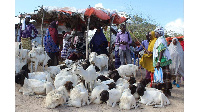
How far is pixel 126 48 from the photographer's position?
8422 mm

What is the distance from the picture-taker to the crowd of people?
17.4 feet

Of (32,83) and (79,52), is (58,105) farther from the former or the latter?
(79,52)

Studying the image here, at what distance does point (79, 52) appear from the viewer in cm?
980

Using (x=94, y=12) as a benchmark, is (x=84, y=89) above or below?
below

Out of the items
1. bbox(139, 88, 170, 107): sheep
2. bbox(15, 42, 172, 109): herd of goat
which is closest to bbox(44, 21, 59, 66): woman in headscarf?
bbox(15, 42, 172, 109): herd of goat

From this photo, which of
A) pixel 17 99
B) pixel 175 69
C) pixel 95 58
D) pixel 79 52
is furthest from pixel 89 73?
pixel 79 52

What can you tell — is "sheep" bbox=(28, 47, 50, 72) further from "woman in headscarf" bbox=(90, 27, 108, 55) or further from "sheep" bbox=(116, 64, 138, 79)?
"woman in headscarf" bbox=(90, 27, 108, 55)

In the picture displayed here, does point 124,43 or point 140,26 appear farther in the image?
point 140,26

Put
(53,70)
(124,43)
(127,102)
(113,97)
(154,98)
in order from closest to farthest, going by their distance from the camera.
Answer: (127,102) < (113,97) < (154,98) < (53,70) < (124,43)

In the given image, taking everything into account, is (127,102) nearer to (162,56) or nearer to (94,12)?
(162,56)

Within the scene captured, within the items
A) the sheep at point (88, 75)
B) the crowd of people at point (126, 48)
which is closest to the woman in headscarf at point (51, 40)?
the crowd of people at point (126, 48)

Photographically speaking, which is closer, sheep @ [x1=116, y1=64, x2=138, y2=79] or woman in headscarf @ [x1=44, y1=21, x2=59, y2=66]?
sheep @ [x1=116, y1=64, x2=138, y2=79]

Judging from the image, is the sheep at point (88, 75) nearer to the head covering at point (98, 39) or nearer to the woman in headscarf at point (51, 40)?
the woman in headscarf at point (51, 40)

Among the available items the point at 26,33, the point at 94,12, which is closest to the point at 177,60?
the point at 94,12
